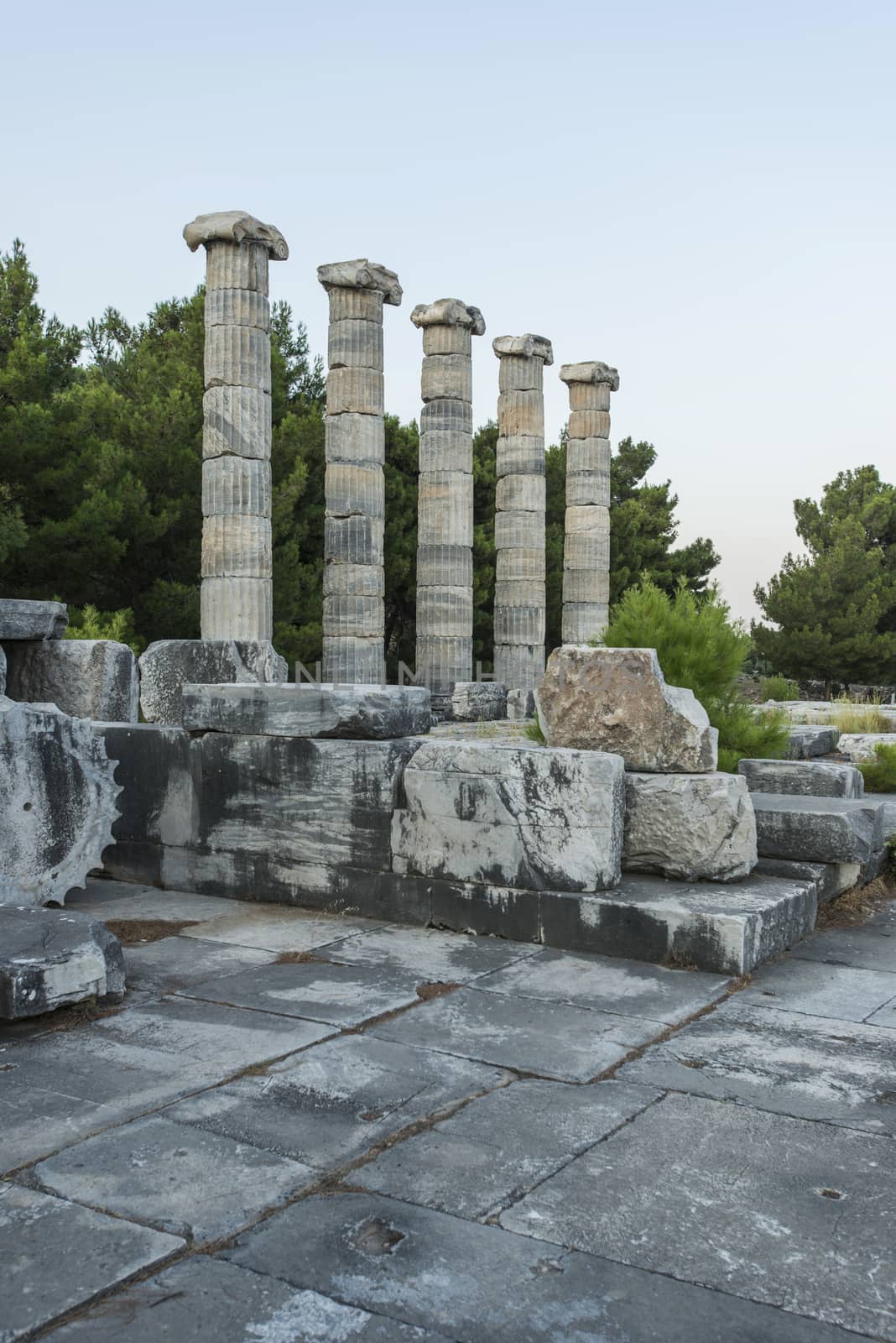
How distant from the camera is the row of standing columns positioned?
719 inches

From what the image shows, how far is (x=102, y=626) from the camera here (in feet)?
64.3

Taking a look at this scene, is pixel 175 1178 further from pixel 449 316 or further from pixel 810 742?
pixel 449 316

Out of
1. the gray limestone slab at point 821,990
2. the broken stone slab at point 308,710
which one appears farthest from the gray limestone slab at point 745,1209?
the broken stone slab at point 308,710

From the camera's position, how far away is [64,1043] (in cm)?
423

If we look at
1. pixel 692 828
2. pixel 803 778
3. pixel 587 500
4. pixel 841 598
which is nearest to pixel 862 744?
pixel 803 778

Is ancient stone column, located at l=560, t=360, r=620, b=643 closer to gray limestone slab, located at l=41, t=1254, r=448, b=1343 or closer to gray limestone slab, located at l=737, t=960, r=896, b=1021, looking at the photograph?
gray limestone slab, located at l=737, t=960, r=896, b=1021

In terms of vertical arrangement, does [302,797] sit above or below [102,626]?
below

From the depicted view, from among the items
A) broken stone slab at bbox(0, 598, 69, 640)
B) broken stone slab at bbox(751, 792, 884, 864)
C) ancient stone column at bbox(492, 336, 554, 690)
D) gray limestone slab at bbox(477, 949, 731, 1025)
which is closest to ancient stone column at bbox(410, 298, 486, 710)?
ancient stone column at bbox(492, 336, 554, 690)

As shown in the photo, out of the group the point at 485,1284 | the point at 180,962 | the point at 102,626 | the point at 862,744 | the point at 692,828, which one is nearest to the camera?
the point at 485,1284

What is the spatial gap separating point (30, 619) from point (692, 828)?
4340 millimetres

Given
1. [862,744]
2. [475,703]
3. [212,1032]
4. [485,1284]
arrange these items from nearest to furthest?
[485,1284] < [212,1032] < [862,744] < [475,703]

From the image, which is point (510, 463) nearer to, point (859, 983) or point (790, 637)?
point (790, 637)

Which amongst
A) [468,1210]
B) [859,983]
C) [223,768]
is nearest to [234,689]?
[223,768]

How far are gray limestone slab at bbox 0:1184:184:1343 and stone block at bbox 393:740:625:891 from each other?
3.15 meters
